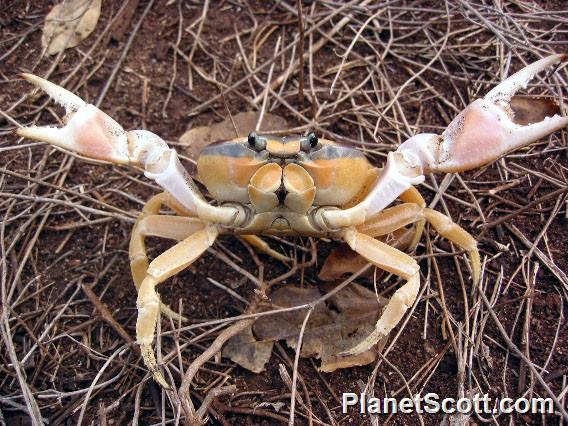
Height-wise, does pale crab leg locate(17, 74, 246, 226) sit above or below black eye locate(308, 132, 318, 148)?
below

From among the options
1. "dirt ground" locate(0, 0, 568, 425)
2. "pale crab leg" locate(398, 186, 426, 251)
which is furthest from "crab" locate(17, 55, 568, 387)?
"dirt ground" locate(0, 0, 568, 425)

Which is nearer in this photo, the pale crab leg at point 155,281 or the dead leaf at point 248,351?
the pale crab leg at point 155,281

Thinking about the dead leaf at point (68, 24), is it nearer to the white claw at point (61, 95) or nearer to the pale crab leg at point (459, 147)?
the white claw at point (61, 95)

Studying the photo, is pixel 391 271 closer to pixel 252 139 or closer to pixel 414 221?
pixel 414 221

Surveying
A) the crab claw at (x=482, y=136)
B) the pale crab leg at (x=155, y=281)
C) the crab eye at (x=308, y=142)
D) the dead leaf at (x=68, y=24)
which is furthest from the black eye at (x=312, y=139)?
the dead leaf at (x=68, y=24)

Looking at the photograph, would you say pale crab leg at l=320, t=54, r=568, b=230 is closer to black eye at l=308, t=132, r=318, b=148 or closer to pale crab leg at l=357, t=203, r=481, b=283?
pale crab leg at l=357, t=203, r=481, b=283

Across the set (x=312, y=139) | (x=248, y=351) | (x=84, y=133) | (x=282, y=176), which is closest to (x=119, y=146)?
(x=84, y=133)
